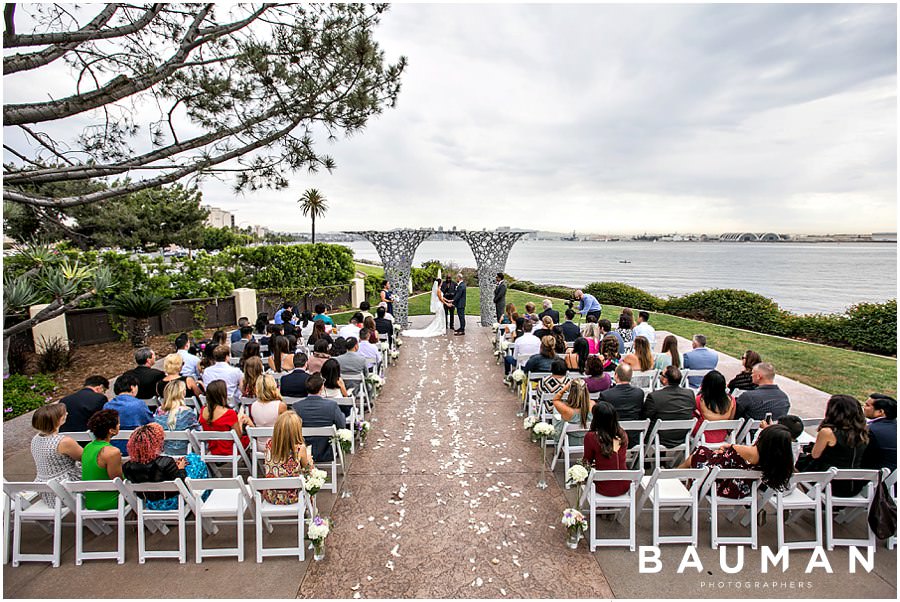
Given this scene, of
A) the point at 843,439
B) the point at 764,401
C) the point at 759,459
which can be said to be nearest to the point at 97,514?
the point at 759,459

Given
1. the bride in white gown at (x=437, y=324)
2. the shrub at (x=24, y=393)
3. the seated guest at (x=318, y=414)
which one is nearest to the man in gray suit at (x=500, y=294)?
the bride in white gown at (x=437, y=324)

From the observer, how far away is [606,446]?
4.36 meters

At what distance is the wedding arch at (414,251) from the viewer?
14.5 m

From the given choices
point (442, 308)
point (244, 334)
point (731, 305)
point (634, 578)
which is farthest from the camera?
point (731, 305)

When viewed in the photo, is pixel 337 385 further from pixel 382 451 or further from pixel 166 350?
pixel 166 350

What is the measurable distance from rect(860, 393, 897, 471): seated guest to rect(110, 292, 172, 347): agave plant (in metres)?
14.2

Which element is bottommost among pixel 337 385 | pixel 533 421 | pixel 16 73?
pixel 533 421

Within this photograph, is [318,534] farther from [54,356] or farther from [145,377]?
[54,356]

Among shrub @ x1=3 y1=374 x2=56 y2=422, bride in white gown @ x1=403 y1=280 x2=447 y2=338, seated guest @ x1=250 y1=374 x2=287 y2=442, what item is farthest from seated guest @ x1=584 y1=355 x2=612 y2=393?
shrub @ x1=3 y1=374 x2=56 y2=422

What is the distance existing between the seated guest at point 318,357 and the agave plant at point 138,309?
296 inches

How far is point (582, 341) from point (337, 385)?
383 centimetres

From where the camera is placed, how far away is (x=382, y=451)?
6352 millimetres

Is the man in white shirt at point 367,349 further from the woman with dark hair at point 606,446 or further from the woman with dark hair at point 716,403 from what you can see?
the woman with dark hair at point 716,403

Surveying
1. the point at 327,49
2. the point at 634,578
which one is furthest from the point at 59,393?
the point at 634,578
